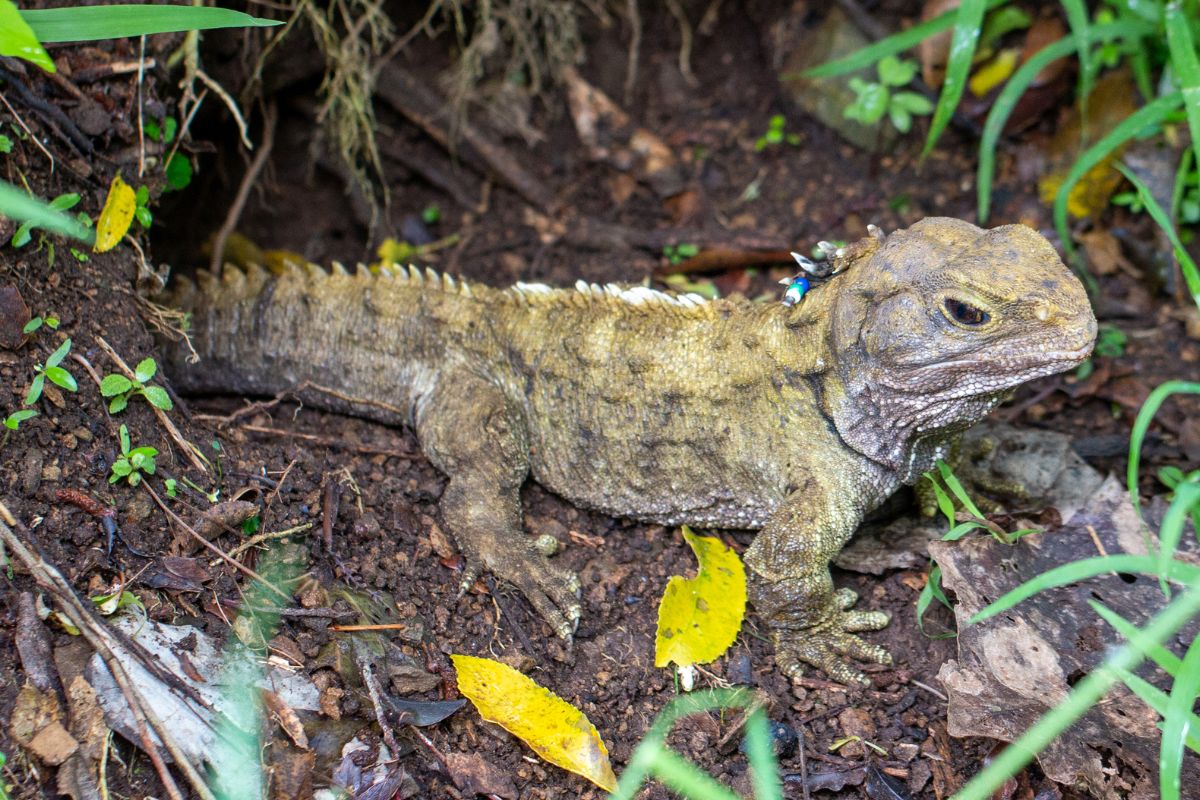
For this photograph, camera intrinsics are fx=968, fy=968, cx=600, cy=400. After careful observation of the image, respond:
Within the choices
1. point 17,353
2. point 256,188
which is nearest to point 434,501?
point 17,353

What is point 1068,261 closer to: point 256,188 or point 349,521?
point 349,521

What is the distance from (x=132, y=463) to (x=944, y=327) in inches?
122

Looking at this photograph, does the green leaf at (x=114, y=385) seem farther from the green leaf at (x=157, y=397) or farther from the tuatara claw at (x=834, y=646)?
the tuatara claw at (x=834, y=646)

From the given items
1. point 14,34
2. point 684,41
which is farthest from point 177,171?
point 684,41

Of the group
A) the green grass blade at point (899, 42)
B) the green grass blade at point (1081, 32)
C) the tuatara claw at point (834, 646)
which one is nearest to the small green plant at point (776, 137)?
the green grass blade at point (899, 42)

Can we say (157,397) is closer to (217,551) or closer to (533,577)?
(217,551)

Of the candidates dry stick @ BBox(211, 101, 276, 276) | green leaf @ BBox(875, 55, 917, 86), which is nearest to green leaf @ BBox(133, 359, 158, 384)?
dry stick @ BBox(211, 101, 276, 276)

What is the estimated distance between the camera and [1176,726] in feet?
9.03

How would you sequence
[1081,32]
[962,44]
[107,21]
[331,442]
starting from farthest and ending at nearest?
1. [1081,32]
2. [962,44]
3. [331,442]
4. [107,21]

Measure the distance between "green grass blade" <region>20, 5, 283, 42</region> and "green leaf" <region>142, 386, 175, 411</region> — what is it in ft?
4.23

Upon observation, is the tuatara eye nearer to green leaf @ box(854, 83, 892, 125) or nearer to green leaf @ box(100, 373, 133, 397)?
green leaf @ box(854, 83, 892, 125)

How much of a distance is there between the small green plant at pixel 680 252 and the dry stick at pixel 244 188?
250 centimetres

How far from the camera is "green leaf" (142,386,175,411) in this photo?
378 centimetres

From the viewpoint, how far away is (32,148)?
3.93 m
